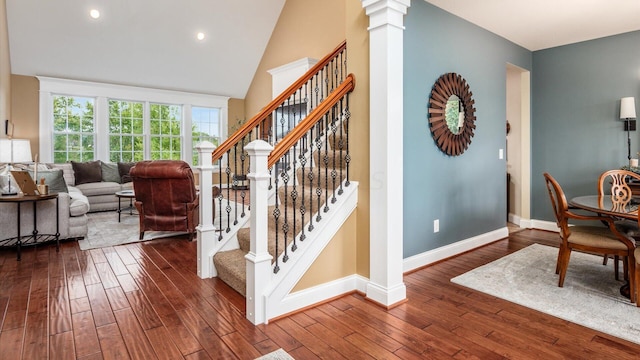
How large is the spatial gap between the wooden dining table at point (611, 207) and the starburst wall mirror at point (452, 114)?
45.4 inches

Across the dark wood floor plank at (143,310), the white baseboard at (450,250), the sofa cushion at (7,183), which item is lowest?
Answer: the dark wood floor plank at (143,310)

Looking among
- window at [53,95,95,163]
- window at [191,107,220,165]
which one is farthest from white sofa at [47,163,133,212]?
window at [191,107,220,165]

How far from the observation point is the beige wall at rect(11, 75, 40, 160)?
6.55 metres

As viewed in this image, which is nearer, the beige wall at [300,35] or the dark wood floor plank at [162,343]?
the dark wood floor plank at [162,343]

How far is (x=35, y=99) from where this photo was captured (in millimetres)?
6742

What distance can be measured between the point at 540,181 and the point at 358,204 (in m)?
3.59

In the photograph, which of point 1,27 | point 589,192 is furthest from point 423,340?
point 1,27

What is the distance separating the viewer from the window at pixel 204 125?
860 centimetres

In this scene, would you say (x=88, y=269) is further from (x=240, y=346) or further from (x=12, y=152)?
(x=240, y=346)

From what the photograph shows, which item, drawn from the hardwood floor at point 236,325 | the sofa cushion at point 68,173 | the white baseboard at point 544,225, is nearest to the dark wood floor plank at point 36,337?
the hardwood floor at point 236,325

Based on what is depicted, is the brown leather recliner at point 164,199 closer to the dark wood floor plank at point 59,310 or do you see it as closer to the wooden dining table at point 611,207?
the dark wood floor plank at point 59,310

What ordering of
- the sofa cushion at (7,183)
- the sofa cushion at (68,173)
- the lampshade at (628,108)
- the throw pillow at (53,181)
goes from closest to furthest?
the sofa cushion at (7,183), the lampshade at (628,108), the throw pillow at (53,181), the sofa cushion at (68,173)

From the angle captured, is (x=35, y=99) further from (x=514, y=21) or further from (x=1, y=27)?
(x=514, y=21)

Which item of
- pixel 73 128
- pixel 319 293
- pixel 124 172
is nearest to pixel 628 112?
pixel 319 293
